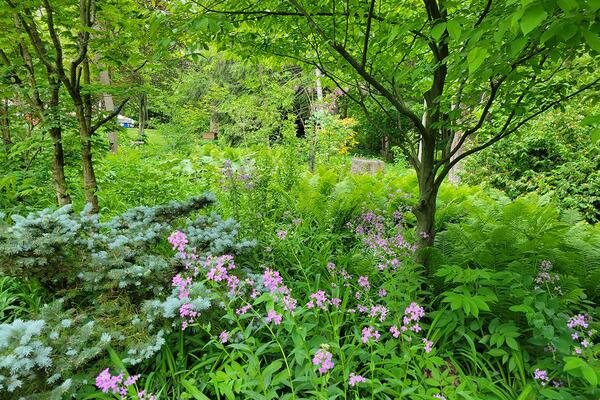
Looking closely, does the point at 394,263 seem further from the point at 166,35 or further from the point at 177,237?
the point at 166,35

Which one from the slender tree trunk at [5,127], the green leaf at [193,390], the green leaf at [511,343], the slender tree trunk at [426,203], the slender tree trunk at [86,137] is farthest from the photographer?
the slender tree trunk at [5,127]

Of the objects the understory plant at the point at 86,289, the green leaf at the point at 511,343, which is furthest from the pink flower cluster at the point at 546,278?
the understory plant at the point at 86,289

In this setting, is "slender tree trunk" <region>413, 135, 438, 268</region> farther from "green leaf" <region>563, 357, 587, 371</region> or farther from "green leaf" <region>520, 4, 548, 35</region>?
"green leaf" <region>520, 4, 548, 35</region>

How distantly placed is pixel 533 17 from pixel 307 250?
6.35 ft

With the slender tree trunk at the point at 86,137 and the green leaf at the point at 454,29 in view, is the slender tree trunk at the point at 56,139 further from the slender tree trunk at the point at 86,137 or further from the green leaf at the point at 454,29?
the green leaf at the point at 454,29

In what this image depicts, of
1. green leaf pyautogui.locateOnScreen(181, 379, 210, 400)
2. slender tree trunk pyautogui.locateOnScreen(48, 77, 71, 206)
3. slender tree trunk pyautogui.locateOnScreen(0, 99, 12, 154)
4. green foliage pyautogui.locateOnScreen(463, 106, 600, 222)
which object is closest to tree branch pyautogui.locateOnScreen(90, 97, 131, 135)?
slender tree trunk pyautogui.locateOnScreen(48, 77, 71, 206)

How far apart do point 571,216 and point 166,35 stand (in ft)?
12.1

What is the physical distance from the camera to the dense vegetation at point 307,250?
1.42 meters

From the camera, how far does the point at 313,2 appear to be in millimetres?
2184

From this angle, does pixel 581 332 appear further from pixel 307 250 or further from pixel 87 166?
pixel 87 166

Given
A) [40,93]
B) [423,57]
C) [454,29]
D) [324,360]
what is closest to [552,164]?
[423,57]

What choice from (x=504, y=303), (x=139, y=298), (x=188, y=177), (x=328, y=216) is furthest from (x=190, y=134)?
(x=504, y=303)

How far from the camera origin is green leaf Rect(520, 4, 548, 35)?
0.83 metres

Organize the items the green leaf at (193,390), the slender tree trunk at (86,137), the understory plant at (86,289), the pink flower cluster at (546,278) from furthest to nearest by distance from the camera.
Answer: the slender tree trunk at (86,137)
the pink flower cluster at (546,278)
the green leaf at (193,390)
the understory plant at (86,289)
